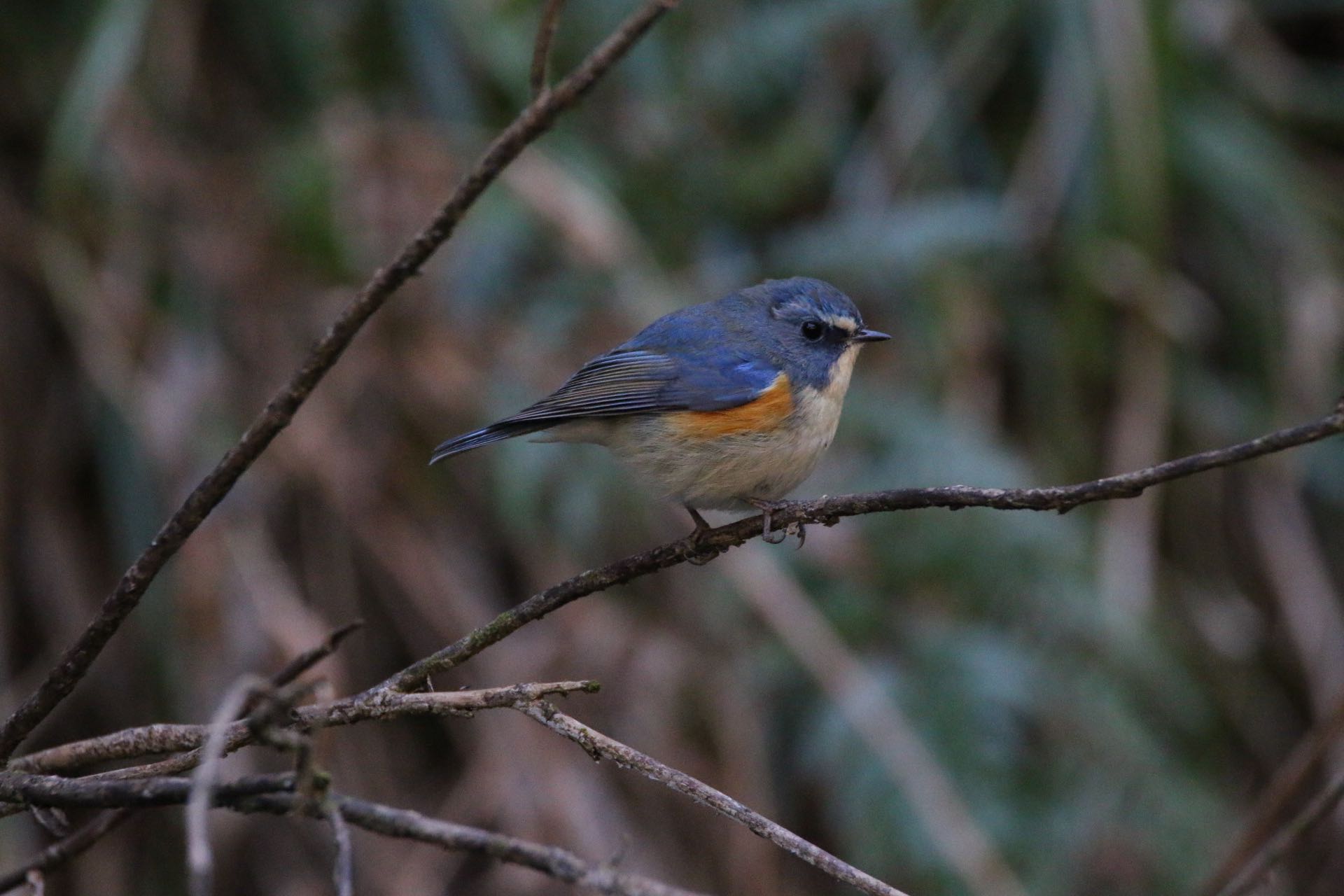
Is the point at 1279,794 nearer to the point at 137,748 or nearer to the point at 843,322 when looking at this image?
the point at 843,322

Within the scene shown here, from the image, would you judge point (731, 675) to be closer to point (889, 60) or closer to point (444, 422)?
point (444, 422)

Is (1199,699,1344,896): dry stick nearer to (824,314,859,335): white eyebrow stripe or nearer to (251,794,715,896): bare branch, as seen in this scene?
(824,314,859,335): white eyebrow stripe

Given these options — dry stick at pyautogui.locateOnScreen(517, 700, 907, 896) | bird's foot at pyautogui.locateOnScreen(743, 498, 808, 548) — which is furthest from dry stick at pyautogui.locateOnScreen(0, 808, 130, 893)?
bird's foot at pyautogui.locateOnScreen(743, 498, 808, 548)

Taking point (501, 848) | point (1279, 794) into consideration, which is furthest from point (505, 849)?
point (1279, 794)

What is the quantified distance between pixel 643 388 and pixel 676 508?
4.49 ft

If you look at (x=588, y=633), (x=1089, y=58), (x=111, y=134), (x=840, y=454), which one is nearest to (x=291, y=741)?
(x=588, y=633)

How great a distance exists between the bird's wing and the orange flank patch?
1cm

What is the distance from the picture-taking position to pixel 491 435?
2.68 metres

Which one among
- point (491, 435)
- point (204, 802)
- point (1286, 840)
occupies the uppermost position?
point (491, 435)

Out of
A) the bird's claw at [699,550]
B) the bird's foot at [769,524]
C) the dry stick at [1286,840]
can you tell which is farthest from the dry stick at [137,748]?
the dry stick at [1286,840]

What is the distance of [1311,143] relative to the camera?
17.3 feet

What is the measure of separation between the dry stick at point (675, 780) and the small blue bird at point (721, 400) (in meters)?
1.19

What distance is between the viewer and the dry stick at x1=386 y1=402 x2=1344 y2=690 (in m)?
1.19

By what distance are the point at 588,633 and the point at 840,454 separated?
97 centimetres
